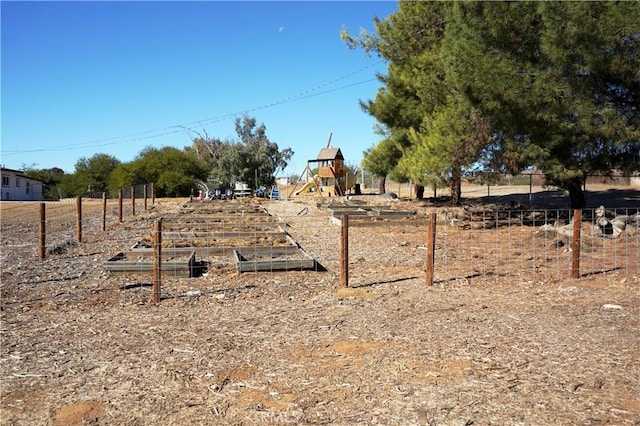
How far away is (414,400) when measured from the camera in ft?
12.7

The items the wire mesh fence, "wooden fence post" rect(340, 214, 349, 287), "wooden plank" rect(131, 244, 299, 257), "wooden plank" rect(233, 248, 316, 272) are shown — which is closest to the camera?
"wooden fence post" rect(340, 214, 349, 287)

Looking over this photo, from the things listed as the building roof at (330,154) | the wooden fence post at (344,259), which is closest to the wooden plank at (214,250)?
the wooden fence post at (344,259)

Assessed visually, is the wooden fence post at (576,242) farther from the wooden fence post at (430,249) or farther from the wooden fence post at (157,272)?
the wooden fence post at (157,272)

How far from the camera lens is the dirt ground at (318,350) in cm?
374

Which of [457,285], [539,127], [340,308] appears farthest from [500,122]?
[340,308]

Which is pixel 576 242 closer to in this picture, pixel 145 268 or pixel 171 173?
pixel 145 268

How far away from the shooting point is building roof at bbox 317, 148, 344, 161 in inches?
1992

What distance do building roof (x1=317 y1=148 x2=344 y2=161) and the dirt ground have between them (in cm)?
4235

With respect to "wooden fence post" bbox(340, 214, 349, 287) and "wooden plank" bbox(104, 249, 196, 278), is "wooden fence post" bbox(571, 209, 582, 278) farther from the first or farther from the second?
"wooden plank" bbox(104, 249, 196, 278)

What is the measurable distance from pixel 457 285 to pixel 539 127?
23.8ft

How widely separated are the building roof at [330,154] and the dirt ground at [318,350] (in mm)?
42345

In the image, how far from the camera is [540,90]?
1226 centimetres

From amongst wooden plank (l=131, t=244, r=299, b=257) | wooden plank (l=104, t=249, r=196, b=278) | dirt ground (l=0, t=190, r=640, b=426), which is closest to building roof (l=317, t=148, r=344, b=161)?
wooden plank (l=131, t=244, r=299, b=257)

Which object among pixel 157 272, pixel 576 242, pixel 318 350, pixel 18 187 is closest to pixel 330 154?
pixel 18 187
